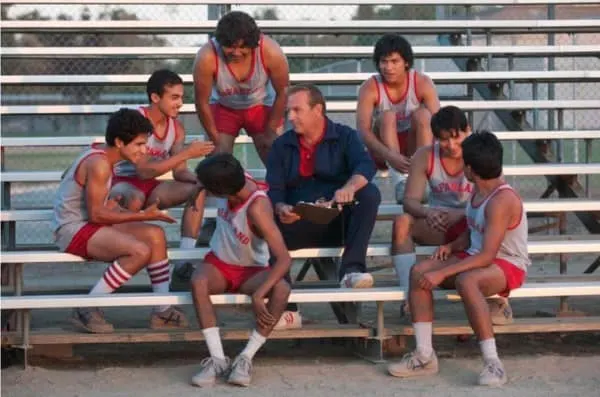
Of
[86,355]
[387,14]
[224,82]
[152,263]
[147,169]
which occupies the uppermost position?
[387,14]

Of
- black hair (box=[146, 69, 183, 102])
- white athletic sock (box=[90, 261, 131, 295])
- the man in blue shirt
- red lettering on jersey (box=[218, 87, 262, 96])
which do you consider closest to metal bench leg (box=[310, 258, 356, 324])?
the man in blue shirt

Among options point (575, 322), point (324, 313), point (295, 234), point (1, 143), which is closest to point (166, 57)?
point (1, 143)

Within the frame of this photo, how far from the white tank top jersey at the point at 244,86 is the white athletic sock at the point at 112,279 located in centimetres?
154

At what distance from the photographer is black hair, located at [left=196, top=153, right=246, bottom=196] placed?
555cm

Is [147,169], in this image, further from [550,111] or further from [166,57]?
[550,111]

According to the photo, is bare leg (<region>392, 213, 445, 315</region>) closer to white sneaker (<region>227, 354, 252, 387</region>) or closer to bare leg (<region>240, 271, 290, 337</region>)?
bare leg (<region>240, 271, 290, 337</region>)

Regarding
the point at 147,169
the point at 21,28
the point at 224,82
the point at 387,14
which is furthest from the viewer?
the point at 387,14

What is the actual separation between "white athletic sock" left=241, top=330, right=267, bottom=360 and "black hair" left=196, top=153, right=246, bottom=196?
2.36ft

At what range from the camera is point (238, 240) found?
19.0 ft

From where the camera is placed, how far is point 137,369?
5.87 m

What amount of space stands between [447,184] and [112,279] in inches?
73.8

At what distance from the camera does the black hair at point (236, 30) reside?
6.45 m

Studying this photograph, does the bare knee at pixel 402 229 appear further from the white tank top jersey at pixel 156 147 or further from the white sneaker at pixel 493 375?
the white tank top jersey at pixel 156 147

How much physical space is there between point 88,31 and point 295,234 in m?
3.79
